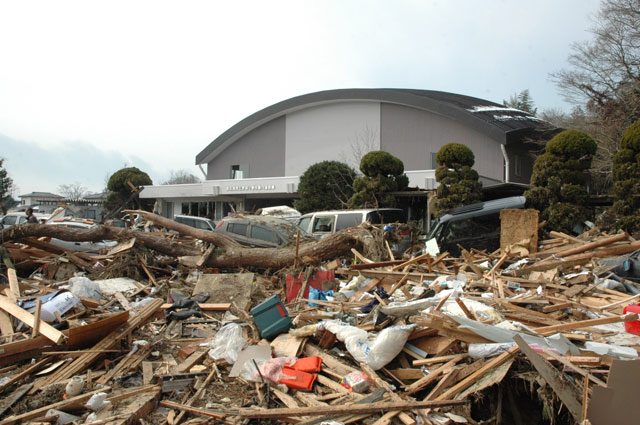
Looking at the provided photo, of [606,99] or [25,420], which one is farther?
[606,99]

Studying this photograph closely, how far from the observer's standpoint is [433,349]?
5027 mm

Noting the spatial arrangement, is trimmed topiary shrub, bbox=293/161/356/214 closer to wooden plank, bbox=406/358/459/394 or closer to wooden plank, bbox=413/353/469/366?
wooden plank, bbox=413/353/469/366

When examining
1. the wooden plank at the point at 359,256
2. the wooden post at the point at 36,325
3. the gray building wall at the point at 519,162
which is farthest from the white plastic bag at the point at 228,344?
the gray building wall at the point at 519,162

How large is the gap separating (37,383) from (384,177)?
14343 millimetres

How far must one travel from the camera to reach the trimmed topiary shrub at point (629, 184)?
11.7m

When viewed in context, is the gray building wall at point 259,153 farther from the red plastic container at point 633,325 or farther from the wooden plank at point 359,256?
the red plastic container at point 633,325

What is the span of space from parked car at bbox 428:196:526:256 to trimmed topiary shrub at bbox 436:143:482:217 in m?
3.88

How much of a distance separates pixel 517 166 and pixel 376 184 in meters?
8.95

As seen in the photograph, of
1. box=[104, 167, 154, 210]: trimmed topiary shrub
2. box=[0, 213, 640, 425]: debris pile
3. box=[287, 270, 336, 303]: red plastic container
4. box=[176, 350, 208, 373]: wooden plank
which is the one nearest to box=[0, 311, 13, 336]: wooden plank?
box=[0, 213, 640, 425]: debris pile

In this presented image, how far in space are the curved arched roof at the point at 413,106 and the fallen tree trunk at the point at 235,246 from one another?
529 inches

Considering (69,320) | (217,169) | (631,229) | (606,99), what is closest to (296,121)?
(217,169)

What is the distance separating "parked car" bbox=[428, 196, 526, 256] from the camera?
1122 cm

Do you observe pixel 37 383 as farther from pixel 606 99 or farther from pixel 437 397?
pixel 606 99

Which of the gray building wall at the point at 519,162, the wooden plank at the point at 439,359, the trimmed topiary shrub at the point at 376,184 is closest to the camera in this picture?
the wooden plank at the point at 439,359
